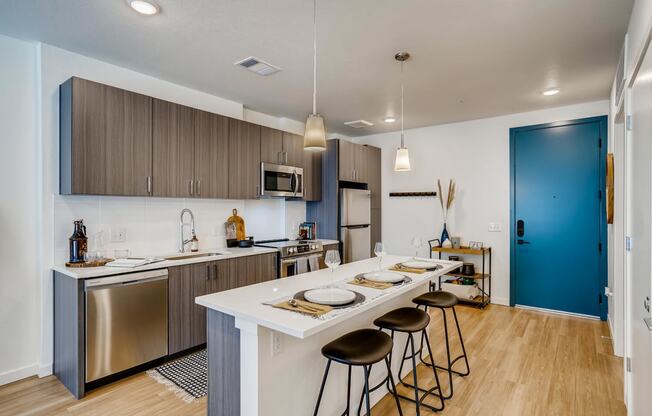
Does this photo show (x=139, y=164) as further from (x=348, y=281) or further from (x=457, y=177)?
(x=457, y=177)

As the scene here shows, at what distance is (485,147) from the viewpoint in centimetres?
499

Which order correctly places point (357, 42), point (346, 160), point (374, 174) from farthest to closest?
point (374, 174)
point (346, 160)
point (357, 42)

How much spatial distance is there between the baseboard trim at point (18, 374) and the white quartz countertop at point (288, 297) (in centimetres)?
212

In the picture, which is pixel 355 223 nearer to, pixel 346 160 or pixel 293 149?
pixel 346 160

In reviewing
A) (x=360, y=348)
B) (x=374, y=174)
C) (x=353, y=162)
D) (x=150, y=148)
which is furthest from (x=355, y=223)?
(x=360, y=348)

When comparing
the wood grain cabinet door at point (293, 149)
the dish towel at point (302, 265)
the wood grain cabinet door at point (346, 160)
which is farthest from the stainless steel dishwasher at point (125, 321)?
the wood grain cabinet door at point (346, 160)

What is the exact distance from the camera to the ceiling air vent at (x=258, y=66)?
301 cm

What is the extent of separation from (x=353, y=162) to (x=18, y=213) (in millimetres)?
3928

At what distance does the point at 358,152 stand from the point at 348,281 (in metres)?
3.48

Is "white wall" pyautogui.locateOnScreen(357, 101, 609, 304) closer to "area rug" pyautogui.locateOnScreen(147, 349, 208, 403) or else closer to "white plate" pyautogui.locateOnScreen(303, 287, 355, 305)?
"area rug" pyautogui.locateOnScreen(147, 349, 208, 403)

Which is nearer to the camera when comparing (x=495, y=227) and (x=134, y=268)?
(x=134, y=268)

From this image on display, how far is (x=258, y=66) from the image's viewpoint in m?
3.13

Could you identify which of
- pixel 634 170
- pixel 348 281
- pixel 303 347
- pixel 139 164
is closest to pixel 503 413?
pixel 348 281

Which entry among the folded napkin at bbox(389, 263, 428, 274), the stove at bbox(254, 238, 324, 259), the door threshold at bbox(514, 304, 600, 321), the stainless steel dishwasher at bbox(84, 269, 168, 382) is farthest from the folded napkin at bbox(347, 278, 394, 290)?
the door threshold at bbox(514, 304, 600, 321)
